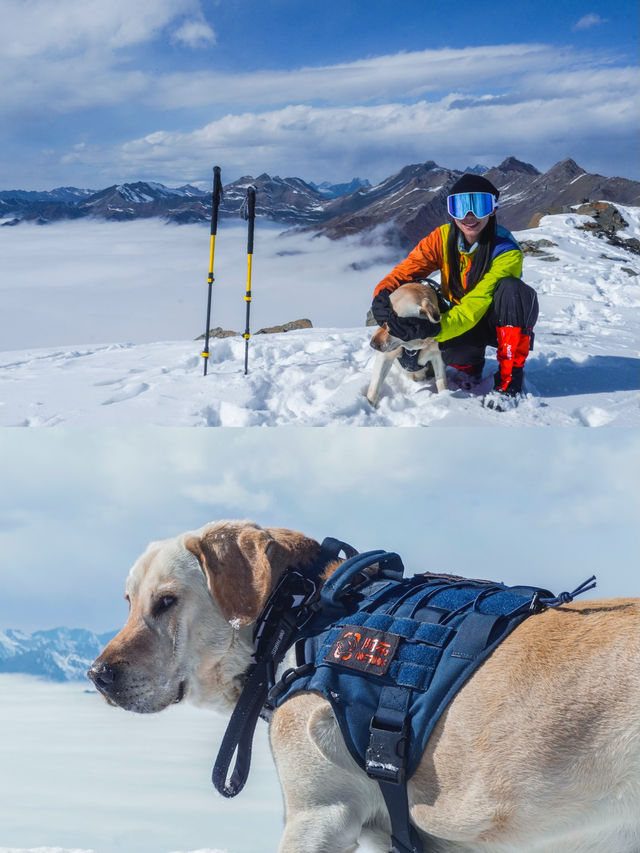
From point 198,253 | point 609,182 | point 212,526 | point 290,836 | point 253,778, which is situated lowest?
point 253,778

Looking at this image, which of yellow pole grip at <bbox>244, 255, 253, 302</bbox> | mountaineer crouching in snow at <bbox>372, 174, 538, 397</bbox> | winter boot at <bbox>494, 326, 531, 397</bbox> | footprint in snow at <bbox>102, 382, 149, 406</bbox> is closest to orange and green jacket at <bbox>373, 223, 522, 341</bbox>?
mountaineer crouching in snow at <bbox>372, 174, 538, 397</bbox>

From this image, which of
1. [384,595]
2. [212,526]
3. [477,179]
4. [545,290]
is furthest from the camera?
[545,290]

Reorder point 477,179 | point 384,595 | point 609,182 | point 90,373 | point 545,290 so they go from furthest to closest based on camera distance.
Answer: point 609,182 < point 545,290 < point 90,373 < point 477,179 < point 384,595

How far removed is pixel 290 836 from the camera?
206 cm

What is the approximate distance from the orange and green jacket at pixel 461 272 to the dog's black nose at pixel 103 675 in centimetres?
358

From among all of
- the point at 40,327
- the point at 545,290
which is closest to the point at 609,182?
the point at 545,290

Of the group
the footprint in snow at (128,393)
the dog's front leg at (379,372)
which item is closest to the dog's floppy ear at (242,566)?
the dog's front leg at (379,372)

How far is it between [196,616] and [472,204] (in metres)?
3.72

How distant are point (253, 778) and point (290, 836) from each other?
59 centimetres

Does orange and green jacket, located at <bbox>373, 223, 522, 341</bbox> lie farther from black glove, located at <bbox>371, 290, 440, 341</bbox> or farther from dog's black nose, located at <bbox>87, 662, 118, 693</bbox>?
dog's black nose, located at <bbox>87, 662, 118, 693</bbox>

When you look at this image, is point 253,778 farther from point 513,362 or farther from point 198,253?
point 198,253

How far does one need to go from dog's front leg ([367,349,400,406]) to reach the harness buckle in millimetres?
3559

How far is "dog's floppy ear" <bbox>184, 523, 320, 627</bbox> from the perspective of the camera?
7.53ft

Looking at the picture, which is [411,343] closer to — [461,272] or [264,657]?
[461,272]
